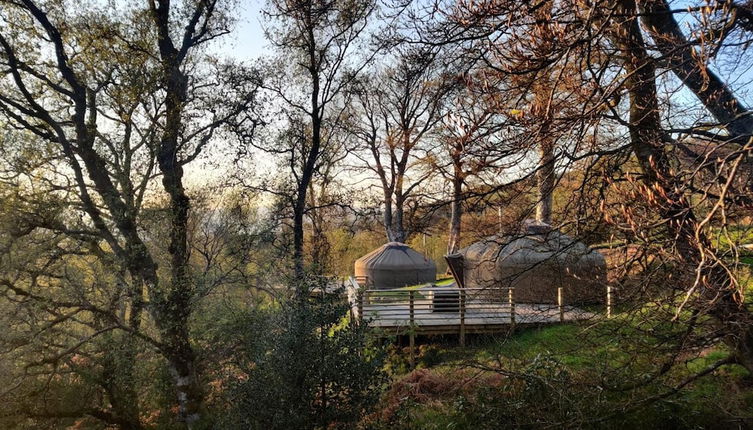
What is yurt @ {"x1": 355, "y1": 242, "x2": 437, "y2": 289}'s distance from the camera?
16.8 meters

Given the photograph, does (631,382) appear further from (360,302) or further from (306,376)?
(306,376)

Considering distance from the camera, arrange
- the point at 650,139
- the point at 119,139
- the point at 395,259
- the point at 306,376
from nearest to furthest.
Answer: the point at 650,139 → the point at 306,376 → the point at 119,139 → the point at 395,259

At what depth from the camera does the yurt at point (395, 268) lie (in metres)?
16.8

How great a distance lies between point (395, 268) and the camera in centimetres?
1675

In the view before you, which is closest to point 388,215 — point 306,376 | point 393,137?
point 393,137

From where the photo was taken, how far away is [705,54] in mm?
2570

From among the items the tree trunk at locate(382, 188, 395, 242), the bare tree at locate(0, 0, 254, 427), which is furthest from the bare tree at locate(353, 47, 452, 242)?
the bare tree at locate(0, 0, 254, 427)

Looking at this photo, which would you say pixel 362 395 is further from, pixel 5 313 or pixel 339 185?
pixel 339 185

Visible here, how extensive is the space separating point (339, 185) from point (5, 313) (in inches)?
465

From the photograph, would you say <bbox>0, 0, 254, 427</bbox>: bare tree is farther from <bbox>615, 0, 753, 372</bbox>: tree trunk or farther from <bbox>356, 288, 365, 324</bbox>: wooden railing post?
<bbox>615, 0, 753, 372</bbox>: tree trunk

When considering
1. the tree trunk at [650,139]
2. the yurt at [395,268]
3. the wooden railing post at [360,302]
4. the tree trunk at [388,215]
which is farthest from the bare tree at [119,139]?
the tree trunk at [388,215]

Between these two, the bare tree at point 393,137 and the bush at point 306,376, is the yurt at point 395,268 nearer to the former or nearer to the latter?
the bare tree at point 393,137

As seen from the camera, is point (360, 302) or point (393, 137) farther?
point (393, 137)

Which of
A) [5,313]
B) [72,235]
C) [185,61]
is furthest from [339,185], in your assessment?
[5,313]
